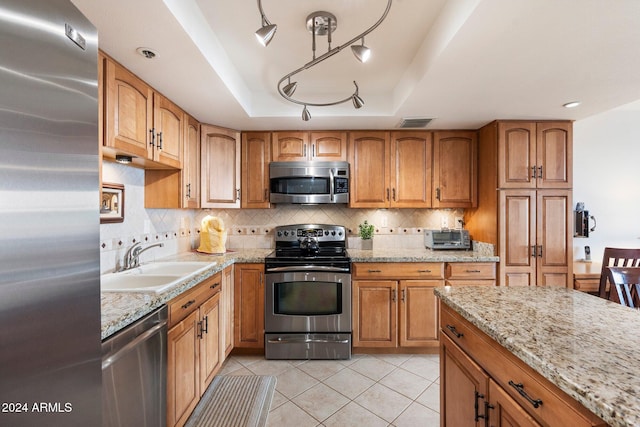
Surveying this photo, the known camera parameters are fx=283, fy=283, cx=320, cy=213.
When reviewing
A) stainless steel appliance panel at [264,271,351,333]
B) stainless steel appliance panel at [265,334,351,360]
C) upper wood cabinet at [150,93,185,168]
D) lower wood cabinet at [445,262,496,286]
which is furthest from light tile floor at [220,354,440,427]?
upper wood cabinet at [150,93,185,168]

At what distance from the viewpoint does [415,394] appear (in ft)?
6.93

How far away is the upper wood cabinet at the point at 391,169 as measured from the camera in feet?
10.0

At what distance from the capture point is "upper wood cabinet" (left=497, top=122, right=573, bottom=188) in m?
2.69

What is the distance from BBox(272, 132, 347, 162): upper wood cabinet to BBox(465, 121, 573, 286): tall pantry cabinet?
5.05 ft

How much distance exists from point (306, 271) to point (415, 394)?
1.27 metres

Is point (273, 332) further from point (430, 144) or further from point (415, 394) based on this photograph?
point (430, 144)

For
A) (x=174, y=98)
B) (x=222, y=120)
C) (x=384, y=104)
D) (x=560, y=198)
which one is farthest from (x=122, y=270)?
(x=560, y=198)

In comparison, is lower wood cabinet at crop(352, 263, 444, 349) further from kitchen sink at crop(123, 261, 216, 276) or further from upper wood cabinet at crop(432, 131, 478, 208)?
kitchen sink at crop(123, 261, 216, 276)

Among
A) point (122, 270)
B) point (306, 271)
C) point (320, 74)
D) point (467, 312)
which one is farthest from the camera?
point (306, 271)

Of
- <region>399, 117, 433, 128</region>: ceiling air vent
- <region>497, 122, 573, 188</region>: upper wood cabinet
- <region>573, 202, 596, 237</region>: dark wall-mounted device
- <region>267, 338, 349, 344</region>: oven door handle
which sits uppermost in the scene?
<region>399, 117, 433, 128</region>: ceiling air vent

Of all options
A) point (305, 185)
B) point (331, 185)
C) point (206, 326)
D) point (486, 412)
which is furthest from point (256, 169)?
point (486, 412)

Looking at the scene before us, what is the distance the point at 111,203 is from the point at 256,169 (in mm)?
1399

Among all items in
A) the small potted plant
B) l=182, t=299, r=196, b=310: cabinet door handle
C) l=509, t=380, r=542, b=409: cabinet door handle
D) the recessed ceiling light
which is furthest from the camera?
the small potted plant

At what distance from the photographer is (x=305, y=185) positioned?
2994 mm
